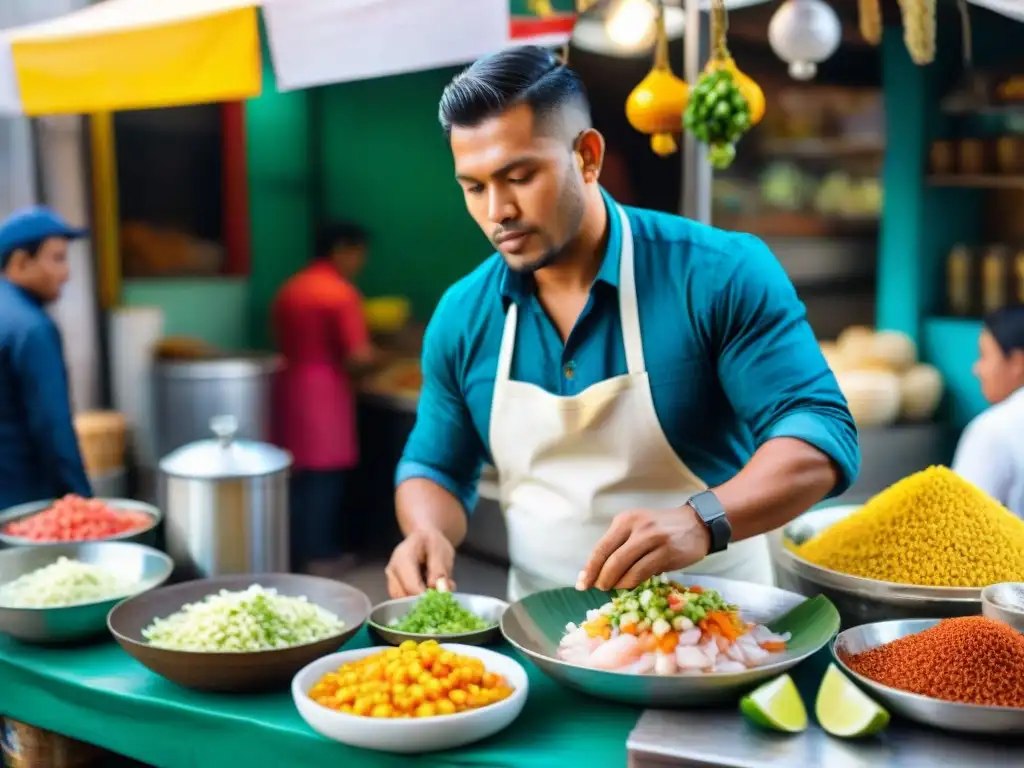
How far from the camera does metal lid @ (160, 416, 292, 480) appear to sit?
253 cm

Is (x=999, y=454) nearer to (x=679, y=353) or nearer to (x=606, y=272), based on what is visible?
(x=679, y=353)

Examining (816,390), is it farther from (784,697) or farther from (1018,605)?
(784,697)

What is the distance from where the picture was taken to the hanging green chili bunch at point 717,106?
3.02 m

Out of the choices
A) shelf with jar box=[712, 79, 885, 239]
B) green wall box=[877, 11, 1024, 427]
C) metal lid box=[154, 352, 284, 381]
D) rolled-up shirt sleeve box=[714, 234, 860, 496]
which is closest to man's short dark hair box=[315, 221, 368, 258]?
metal lid box=[154, 352, 284, 381]

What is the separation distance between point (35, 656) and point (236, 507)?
54 centimetres

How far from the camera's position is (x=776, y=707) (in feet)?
5.09

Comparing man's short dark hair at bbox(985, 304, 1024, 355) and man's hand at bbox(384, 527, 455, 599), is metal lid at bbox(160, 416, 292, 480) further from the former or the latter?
man's short dark hair at bbox(985, 304, 1024, 355)

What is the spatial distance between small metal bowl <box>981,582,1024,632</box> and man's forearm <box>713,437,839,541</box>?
0.98ft

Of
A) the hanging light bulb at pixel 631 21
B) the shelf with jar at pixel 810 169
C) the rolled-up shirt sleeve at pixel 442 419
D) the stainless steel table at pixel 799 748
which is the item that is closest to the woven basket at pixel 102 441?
the shelf with jar at pixel 810 169

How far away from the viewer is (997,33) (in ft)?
18.3

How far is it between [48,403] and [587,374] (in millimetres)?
2232

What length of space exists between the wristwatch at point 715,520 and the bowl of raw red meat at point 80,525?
1449 mm

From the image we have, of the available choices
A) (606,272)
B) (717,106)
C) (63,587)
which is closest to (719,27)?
(717,106)

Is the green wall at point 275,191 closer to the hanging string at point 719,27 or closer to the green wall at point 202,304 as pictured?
the green wall at point 202,304
